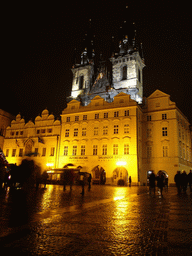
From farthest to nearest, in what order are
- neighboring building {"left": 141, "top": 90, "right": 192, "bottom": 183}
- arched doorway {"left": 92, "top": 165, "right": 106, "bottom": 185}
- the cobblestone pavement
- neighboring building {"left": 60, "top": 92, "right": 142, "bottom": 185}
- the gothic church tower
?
the gothic church tower, arched doorway {"left": 92, "top": 165, "right": 106, "bottom": 185}, neighboring building {"left": 60, "top": 92, "right": 142, "bottom": 185}, neighboring building {"left": 141, "top": 90, "right": 192, "bottom": 183}, the cobblestone pavement

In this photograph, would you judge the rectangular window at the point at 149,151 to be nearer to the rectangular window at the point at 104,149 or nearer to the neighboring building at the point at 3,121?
the rectangular window at the point at 104,149

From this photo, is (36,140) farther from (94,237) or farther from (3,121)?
(94,237)

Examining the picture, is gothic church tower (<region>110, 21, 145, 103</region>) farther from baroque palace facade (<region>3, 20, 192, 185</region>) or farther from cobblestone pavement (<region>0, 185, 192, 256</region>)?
cobblestone pavement (<region>0, 185, 192, 256</region>)

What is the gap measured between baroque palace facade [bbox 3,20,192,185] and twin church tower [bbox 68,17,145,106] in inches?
112

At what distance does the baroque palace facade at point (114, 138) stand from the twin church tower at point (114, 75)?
2.86 meters

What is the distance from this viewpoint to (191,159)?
143ft

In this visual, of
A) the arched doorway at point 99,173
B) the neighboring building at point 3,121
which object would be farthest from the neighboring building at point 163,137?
the neighboring building at point 3,121

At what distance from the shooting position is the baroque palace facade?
3578cm

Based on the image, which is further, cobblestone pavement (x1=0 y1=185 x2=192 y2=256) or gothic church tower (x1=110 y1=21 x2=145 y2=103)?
gothic church tower (x1=110 y1=21 x2=145 y2=103)

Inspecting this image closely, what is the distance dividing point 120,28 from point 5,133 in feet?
135

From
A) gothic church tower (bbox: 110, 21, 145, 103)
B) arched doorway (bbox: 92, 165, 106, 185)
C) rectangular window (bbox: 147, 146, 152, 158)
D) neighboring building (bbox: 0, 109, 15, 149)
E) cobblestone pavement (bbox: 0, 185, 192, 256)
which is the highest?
gothic church tower (bbox: 110, 21, 145, 103)

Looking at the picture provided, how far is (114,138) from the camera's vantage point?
37.4 m

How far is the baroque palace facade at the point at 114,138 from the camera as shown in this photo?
35.8 meters

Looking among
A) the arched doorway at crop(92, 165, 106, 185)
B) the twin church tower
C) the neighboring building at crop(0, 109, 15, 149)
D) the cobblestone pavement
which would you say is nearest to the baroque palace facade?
the arched doorway at crop(92, 165, 106, 185)
